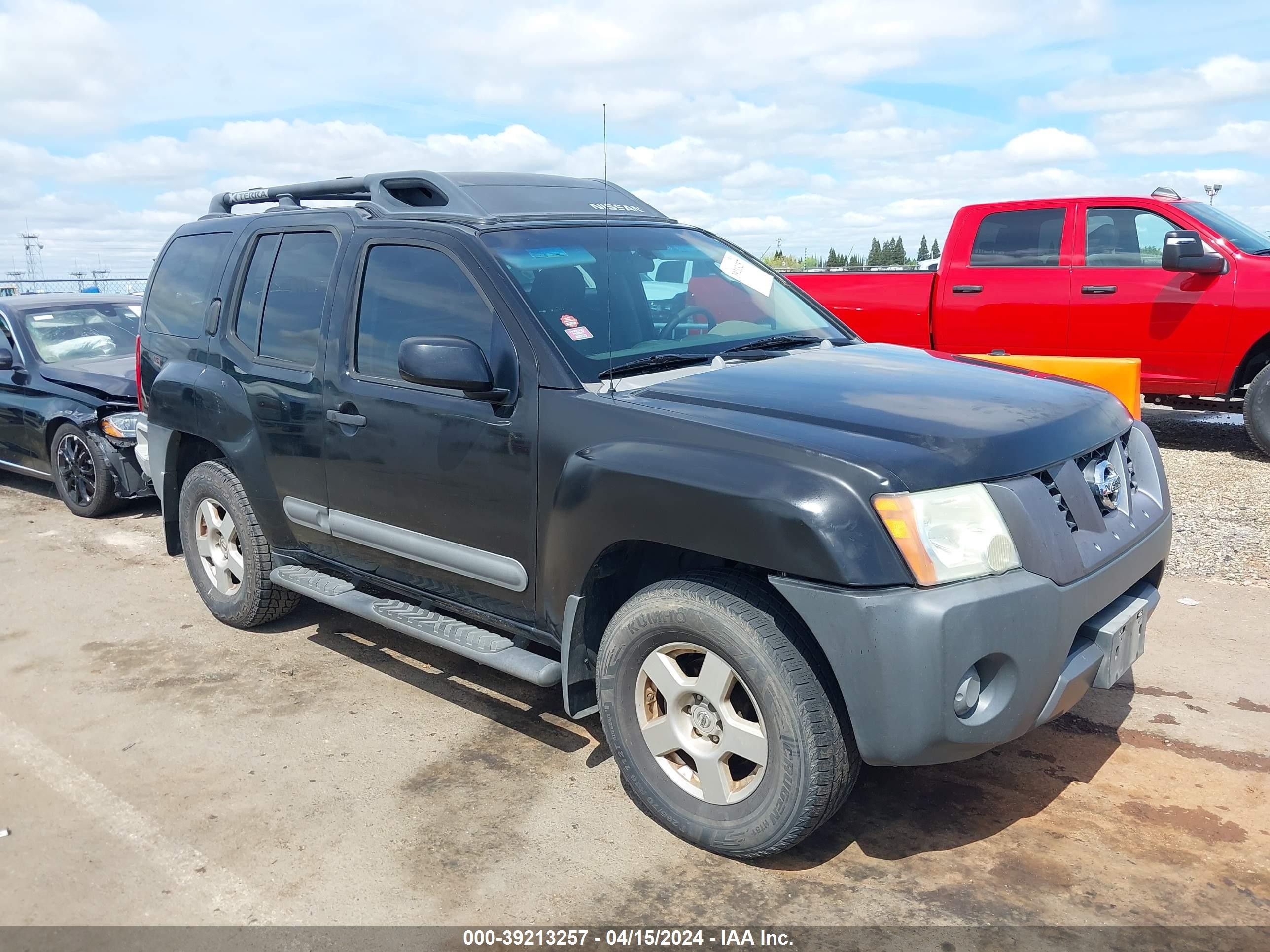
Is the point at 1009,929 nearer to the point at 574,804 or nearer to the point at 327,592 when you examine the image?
the point at 574,804

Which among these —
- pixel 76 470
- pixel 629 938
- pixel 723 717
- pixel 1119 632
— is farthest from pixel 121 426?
pixel 1119 632

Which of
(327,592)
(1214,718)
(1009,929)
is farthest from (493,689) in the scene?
(1214,718)

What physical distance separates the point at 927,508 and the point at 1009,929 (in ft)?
3.71

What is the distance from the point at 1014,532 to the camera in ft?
8.59

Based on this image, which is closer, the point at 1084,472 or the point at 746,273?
the point at 1084,472

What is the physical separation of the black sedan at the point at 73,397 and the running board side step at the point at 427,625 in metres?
3.51

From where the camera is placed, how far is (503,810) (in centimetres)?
331

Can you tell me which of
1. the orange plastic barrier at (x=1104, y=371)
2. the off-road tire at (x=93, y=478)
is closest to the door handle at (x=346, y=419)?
the orange plastic barrier at (x=1104, y=371)

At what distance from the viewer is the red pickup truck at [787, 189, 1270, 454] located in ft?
26.0

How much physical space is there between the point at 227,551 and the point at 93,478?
317 cm

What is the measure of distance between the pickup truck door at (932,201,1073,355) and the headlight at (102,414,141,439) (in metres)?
6.62

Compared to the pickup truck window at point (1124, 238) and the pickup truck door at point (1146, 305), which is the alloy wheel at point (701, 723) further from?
the pickup truck window at point (1124, 238)

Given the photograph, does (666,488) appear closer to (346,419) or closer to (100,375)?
(346,419)

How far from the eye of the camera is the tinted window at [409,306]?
361 cm
